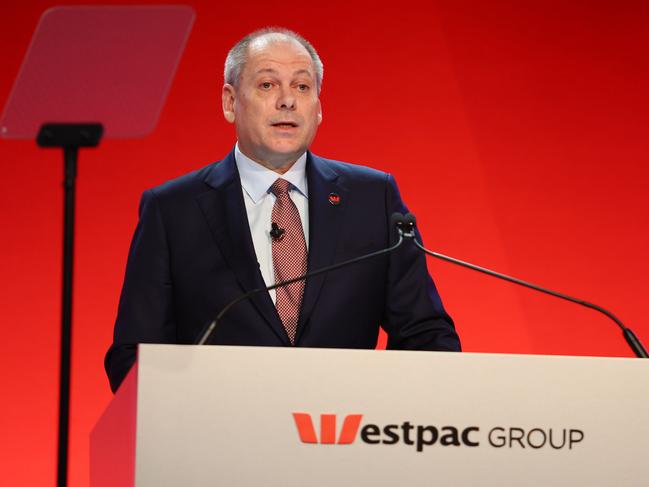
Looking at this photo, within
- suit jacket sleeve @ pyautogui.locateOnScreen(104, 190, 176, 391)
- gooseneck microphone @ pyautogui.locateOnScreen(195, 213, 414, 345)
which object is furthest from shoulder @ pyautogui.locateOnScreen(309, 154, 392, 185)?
suit jacket sleeve @ pyautogui.locateOnScreen(104, 190, 176, 391)

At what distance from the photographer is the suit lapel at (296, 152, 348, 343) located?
2.10 metres

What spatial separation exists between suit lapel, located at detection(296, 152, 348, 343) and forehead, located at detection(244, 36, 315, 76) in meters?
0.19

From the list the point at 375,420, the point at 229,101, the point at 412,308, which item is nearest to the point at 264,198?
the point at 229,101

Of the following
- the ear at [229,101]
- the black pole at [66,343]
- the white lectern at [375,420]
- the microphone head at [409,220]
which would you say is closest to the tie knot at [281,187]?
the ear at [229,101]

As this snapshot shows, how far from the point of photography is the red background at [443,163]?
3.12 m

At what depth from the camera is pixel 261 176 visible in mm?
2250

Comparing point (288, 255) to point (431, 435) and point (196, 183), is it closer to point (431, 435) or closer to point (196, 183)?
point (196, 183)

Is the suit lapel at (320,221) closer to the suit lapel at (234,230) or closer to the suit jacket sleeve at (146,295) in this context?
the suit lapel at (234,230)

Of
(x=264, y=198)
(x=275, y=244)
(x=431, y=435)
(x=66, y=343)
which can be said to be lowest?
(x=431, y=435)

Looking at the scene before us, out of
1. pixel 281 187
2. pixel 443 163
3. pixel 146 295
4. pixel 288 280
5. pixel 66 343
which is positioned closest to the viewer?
pixel 66 343

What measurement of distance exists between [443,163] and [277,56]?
105cm

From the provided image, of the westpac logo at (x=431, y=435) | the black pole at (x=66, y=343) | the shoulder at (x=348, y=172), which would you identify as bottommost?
the westpac logo at (x=431, y=435)

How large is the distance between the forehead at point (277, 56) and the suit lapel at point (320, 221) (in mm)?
192

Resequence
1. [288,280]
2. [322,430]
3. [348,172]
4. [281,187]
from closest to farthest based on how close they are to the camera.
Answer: [322,430], [288,280], [281,187], [348,172]
